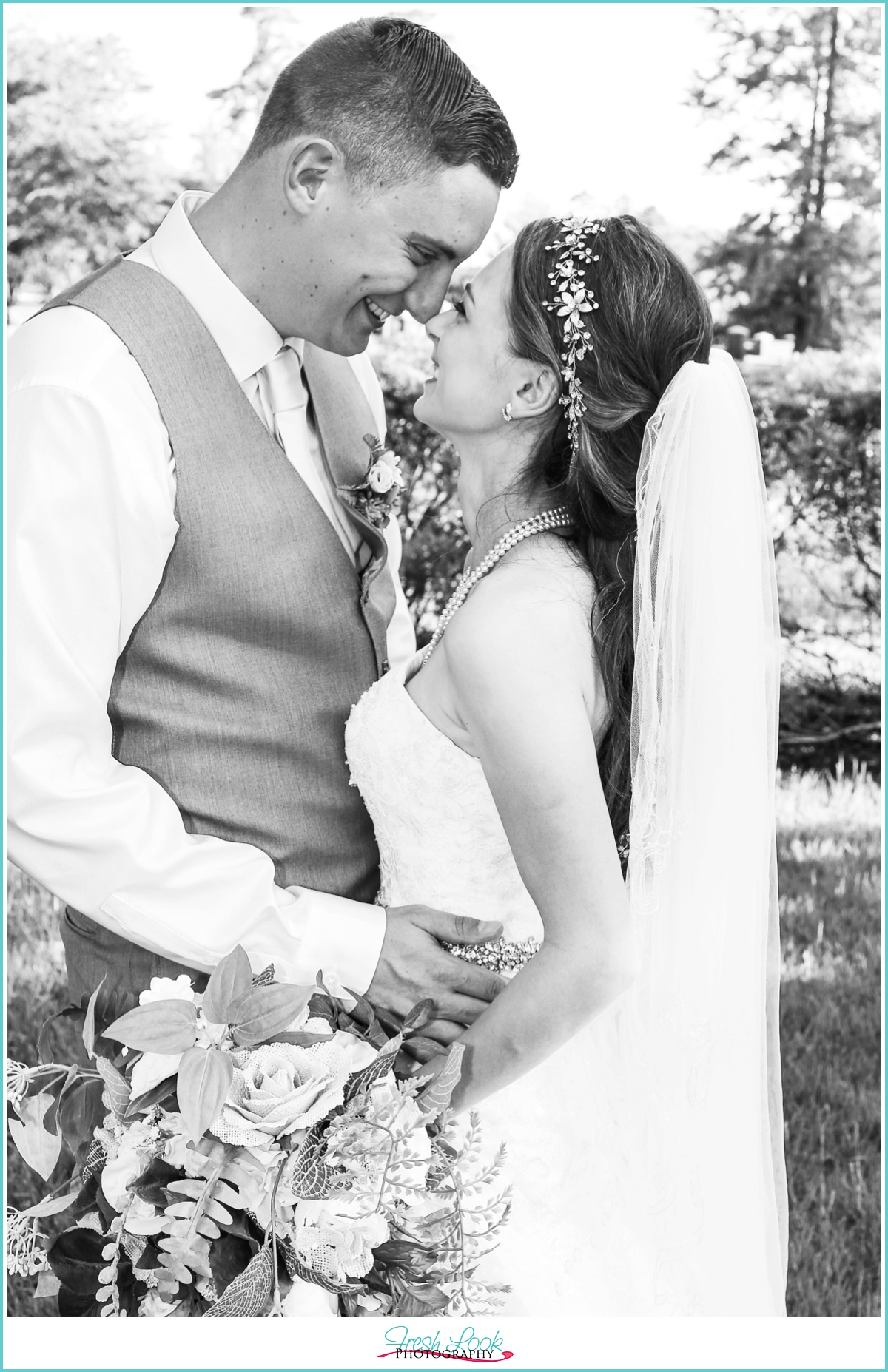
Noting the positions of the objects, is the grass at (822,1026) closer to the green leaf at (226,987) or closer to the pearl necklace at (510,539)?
the green leaf at (226,987)

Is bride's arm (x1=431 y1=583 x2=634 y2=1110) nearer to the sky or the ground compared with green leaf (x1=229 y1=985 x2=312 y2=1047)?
nearer to the sky

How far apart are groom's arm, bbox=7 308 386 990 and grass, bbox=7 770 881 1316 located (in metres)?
1.28

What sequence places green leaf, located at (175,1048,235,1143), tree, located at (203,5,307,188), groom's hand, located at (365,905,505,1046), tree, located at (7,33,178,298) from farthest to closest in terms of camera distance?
1. tree, located at (7,33,178,298)
2. tree, located at (203,5,307,188)
3. groom's hand, located at (365,905,505,1046)
4. green leaf, located at (175,1048,235,1143)

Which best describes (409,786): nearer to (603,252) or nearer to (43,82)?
(603,252)

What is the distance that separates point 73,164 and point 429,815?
724 centimetres

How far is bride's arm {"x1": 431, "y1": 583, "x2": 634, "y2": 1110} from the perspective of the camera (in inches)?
81.8

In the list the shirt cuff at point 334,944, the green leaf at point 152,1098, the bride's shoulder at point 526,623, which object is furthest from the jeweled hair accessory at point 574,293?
the green leaf at point 152,1098

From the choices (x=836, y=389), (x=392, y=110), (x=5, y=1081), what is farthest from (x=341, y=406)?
(x=836, y=389)

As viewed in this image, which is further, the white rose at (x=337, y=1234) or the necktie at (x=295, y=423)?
the necktie at (x=295, y=423)

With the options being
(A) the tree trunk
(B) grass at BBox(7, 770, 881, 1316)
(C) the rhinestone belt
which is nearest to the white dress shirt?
(C) the rhinestone belt

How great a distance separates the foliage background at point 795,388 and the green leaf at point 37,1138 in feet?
5.50

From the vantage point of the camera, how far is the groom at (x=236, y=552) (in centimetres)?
215

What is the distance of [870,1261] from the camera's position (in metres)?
3.63

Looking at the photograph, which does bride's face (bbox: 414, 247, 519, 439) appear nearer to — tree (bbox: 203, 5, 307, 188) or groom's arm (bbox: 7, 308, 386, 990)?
groom's arm (bbox: 7, 308, 386, 990)
